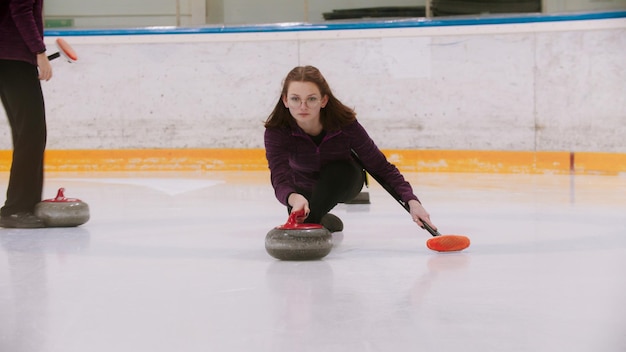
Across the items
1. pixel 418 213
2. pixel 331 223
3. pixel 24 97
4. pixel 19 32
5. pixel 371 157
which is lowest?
pixel 331 223

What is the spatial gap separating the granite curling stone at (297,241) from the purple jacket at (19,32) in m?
1.49

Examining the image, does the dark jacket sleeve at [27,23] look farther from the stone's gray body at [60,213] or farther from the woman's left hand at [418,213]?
the woman's left hand at [418,213]

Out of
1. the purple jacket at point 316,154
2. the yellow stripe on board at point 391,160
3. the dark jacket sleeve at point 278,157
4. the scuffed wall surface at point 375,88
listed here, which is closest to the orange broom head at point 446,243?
the purple jacket at point 316,154

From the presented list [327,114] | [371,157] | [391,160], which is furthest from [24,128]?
[391,160]

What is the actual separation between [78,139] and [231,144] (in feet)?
4.25

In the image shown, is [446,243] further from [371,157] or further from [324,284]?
[324,284]

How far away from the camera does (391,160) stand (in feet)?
23.5

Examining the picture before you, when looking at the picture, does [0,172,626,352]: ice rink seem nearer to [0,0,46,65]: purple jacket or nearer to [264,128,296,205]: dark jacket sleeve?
[264,128,296,205]: dark jacket sleeve

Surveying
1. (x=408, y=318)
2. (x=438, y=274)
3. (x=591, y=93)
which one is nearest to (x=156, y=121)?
(x=591, y=93)

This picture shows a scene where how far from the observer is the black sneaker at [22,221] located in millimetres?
3701

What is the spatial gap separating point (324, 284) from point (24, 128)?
6.17 feet

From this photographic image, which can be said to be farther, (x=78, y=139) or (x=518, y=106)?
(x=78, y=139)

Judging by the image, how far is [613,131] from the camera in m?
→ 6.52

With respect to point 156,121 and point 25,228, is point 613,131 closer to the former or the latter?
point 156,121
